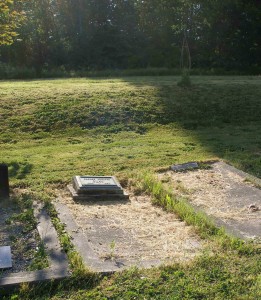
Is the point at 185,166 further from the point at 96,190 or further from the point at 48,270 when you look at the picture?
the point at 48,270

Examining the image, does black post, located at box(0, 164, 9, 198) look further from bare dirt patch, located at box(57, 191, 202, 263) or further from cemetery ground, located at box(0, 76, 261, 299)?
bare dirt patch, located at box(57, 191, 202, 263)

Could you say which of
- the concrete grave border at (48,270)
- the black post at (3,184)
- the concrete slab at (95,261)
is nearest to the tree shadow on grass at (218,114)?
the black post at (3,184)

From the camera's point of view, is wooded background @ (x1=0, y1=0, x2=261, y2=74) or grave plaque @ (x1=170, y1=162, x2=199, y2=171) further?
wooded background @ (x1=0, y1=0, x2=261, y2=74)

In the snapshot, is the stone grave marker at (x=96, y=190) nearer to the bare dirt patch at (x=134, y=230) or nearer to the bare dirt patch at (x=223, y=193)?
the bare dirt patch at (x=134, y=230)

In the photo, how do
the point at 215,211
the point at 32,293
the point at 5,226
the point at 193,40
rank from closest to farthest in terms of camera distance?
1. the point at 32,293
2. the point at 5,226
3. the point at 215,211
4. the point at 193,40

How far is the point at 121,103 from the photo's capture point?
33.9 ft

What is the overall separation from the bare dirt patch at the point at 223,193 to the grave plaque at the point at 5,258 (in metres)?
2.10

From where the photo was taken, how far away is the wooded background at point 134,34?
2044 cm

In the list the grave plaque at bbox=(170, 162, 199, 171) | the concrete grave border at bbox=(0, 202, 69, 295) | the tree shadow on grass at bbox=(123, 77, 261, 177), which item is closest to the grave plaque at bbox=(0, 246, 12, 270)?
the concrete grave border at bbox=(0, 202, 69, 295)

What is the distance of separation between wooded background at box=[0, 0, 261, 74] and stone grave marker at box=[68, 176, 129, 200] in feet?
46.0

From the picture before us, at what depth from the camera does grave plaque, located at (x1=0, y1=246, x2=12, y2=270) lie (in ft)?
12.6

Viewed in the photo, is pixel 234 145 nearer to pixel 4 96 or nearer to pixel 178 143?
pixel 178 143

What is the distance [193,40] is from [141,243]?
59.9 feet

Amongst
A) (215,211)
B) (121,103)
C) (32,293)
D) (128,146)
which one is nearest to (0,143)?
(128,146)
